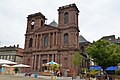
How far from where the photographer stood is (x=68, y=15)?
47375mm

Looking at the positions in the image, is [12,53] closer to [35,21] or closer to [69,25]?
[35,21]

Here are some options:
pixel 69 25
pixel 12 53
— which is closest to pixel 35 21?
pixel 69 25

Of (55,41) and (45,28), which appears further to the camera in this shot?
(45,28)

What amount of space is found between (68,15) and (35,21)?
39.0 ft

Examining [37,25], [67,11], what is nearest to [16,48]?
[37,25]

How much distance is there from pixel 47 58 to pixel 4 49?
94.3 ft

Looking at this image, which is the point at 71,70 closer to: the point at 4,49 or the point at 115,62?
the point at 115,62

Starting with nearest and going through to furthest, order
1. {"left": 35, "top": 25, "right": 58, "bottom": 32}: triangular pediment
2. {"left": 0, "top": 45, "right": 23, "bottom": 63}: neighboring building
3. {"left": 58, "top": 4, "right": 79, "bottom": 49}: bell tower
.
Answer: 1. {"left": 58, "top": 4, "right": 79, "bottom": 49}: bell tower
2. {"left": 35, "top": 25, "right": 58, "bottom": 32}: triangular pediment
3. {"left": 0, "top": 45, "right": 23, "bottom": 63}: neighboring building

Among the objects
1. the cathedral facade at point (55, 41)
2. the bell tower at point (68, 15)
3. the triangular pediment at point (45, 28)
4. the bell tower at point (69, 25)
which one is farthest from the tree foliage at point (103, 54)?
the triangular pediment at point (45, 28)

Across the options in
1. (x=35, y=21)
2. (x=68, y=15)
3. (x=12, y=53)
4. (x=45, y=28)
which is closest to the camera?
(x=68, y=15)

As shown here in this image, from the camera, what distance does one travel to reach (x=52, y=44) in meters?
47.2

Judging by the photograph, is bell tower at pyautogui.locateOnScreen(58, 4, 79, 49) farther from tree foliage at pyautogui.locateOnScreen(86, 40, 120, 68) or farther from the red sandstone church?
tree foliage at pyautogui.locateOnScreen(86, 40, 120, 68)

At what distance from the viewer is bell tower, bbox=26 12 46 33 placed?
52844mm

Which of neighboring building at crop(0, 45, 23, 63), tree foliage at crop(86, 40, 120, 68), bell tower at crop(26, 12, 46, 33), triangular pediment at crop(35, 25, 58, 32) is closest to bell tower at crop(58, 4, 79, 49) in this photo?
triangular pediment at crop(35, 25, 58, 32)
